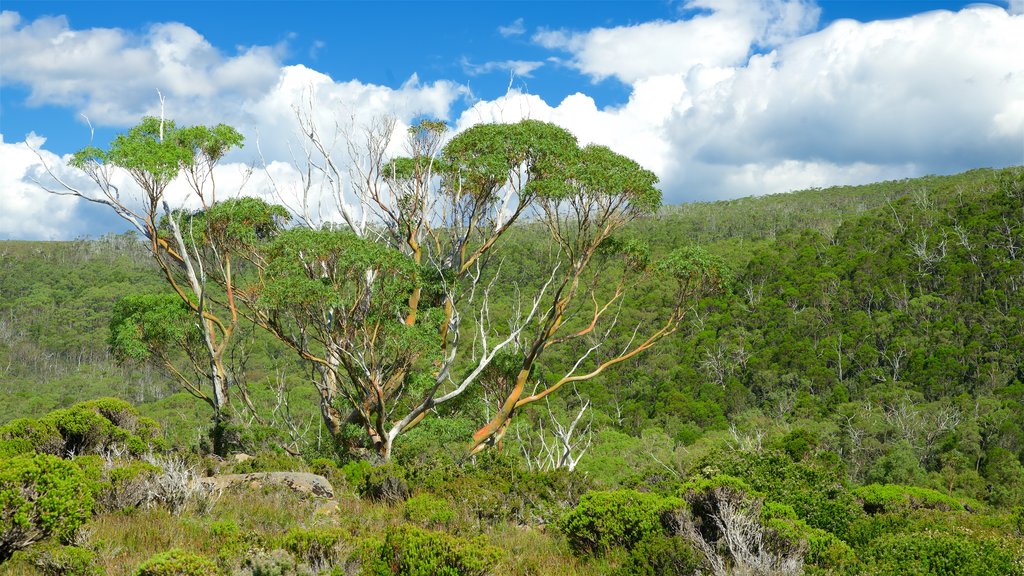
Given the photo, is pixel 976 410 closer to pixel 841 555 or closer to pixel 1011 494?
pixel 1011 494

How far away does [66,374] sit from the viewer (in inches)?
3479

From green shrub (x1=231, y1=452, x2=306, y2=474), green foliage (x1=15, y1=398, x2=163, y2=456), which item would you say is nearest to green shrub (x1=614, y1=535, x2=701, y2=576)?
green shrub (x1=231, y1=452, x2=306, y2=474)

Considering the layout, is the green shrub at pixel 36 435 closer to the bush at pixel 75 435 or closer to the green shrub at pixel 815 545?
the bush at pixel 75 435

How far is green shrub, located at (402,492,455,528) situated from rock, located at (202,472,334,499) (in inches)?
64.9

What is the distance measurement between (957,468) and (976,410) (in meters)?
8.30

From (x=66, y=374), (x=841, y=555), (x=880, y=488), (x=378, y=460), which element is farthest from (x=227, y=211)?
(x=66, y=374)

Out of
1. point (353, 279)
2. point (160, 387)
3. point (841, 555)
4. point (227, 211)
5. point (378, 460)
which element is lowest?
point (160, 387)

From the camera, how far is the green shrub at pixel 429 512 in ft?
24.8

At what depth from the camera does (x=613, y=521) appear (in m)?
6.81

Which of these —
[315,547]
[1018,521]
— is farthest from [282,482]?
→ [1018,521]

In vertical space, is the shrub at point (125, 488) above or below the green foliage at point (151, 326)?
below

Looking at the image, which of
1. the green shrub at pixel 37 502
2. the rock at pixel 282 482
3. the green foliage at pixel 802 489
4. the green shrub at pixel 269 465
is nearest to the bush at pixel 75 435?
the green shrub at pixel 269 465

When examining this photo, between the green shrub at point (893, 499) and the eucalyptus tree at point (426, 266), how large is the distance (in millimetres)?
5713

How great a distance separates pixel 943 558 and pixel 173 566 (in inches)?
244
